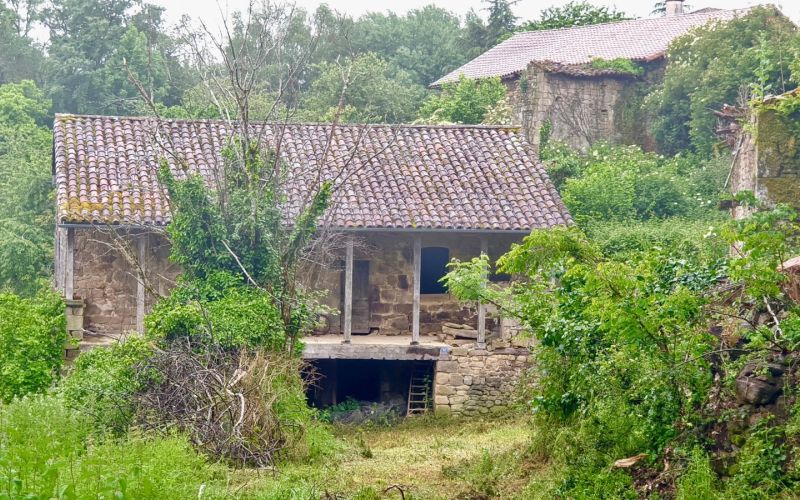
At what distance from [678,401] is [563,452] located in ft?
5.30

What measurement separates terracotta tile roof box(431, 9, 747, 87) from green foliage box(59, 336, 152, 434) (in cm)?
1961

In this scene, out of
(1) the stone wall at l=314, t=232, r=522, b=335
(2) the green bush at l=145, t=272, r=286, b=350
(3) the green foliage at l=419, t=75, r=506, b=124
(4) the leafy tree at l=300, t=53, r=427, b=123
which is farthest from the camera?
(4) the leafy tree at l=300, t=53, r=427, b=123

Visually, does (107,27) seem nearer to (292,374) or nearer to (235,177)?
(235,177)

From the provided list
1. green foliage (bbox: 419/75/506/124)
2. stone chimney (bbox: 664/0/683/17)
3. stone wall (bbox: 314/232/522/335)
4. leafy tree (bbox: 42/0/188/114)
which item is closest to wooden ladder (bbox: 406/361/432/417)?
stone wall (bbox: 314/232/522/335)

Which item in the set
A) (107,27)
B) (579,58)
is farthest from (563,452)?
(107,27)

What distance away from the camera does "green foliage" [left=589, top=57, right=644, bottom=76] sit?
32.0 metres

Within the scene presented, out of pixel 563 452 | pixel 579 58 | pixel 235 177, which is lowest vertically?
pixel 563 452

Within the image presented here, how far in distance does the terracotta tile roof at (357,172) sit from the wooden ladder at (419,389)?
9.50 feet

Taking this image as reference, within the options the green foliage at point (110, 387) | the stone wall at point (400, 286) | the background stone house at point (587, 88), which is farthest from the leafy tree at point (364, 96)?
the green foliage at point (110, 387)

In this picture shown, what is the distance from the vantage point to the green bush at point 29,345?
16.9m

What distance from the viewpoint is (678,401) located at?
11469 mm

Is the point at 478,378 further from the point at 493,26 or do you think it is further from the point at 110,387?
the point at 493,26

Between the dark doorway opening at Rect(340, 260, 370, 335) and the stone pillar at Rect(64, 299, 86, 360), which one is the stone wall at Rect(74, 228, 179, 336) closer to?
the stone pillar at Rect(64, 299, 86, 360)

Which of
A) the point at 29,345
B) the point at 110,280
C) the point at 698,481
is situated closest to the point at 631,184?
the point at 110,280
